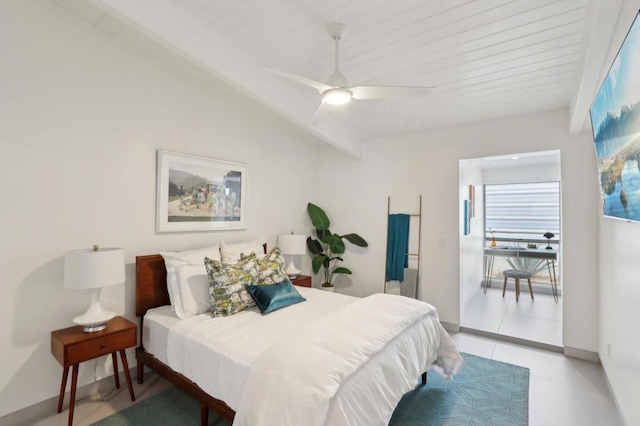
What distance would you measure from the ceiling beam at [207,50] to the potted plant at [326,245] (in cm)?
156

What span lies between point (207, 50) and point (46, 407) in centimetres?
296

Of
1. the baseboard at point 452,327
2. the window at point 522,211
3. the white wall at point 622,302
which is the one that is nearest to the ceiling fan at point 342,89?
the white wall at point 622,302

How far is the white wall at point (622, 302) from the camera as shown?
1825 millimetres

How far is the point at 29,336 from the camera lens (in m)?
2.24

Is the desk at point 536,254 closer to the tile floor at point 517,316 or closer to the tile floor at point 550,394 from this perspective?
the tile floor at point 517,316

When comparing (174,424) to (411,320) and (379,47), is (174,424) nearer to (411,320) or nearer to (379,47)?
(411,320)

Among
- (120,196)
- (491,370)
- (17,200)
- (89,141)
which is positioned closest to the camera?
(17,200)

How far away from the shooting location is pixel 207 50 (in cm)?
246

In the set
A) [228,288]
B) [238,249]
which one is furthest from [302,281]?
[228,288]

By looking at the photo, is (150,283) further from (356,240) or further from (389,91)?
(356,240)

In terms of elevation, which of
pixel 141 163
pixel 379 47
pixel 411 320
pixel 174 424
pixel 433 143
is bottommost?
pixel 174 424

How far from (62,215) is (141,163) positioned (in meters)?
0.75

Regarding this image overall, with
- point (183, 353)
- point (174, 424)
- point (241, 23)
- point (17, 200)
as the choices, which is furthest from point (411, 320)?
point (17, 200)

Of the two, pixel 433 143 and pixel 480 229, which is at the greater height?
pixel 433 143
